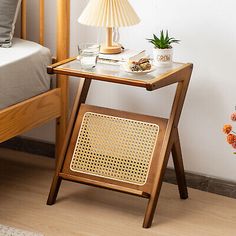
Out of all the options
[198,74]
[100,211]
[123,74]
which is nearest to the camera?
[123,74]

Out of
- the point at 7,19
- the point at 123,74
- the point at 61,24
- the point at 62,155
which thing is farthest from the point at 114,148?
the point at 7,19

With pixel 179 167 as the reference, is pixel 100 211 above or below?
below

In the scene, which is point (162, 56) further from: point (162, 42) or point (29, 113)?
point (29, 113)

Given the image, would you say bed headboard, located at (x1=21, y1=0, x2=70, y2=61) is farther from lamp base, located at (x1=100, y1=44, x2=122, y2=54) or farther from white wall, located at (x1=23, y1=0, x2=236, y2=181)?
lamp base, located at (x1=100, y1=44, x2=122, y2=54)

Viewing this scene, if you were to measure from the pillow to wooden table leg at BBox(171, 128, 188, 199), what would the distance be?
0.86 metres

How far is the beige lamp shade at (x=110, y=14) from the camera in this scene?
258 cm

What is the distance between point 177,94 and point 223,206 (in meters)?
0.56

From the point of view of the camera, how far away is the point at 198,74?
284 cm

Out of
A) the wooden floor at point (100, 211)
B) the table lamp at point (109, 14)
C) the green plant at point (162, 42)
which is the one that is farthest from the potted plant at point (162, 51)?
the wooden floor at point (100, 211)

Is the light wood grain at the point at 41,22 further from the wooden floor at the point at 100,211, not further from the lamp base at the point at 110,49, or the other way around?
the wooden floor at the point at 100,211

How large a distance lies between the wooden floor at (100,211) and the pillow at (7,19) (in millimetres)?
648

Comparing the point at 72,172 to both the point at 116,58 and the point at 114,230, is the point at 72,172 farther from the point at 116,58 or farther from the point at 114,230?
the point at 116,58

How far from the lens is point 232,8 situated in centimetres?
268

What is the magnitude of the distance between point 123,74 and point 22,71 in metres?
0.48
